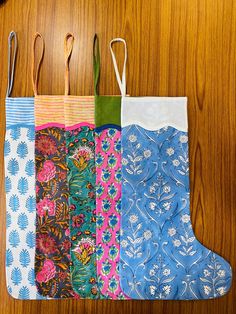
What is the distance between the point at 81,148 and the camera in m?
1.09

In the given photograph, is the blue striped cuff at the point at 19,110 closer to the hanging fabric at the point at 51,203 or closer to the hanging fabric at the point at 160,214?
the hanging fabric at the point at 51,203

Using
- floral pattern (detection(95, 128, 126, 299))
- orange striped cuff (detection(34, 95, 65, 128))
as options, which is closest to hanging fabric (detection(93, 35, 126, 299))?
floral pattern (detection(95, 128, 126, 299))

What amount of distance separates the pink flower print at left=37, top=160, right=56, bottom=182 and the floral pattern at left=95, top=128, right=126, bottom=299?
0.13m

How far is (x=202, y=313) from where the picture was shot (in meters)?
1.08

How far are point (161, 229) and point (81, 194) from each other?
0.25m

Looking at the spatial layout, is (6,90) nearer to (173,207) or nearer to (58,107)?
(58,107)

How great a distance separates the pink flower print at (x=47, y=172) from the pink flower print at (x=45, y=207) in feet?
0.19

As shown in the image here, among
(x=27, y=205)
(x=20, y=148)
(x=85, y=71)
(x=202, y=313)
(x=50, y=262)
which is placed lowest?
(x=202, y=313)

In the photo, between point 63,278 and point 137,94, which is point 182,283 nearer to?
point 63,278

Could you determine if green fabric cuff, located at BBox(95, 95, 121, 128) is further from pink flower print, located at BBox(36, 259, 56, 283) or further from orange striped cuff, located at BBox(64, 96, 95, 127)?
pink flower print, located at BBox(36, 259, 56, 283)

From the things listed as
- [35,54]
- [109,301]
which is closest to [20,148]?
[35,54]

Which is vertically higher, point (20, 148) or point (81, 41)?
point (81, 41)

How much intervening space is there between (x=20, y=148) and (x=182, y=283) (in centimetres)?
62

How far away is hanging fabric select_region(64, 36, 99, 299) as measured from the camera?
3.51 ft
